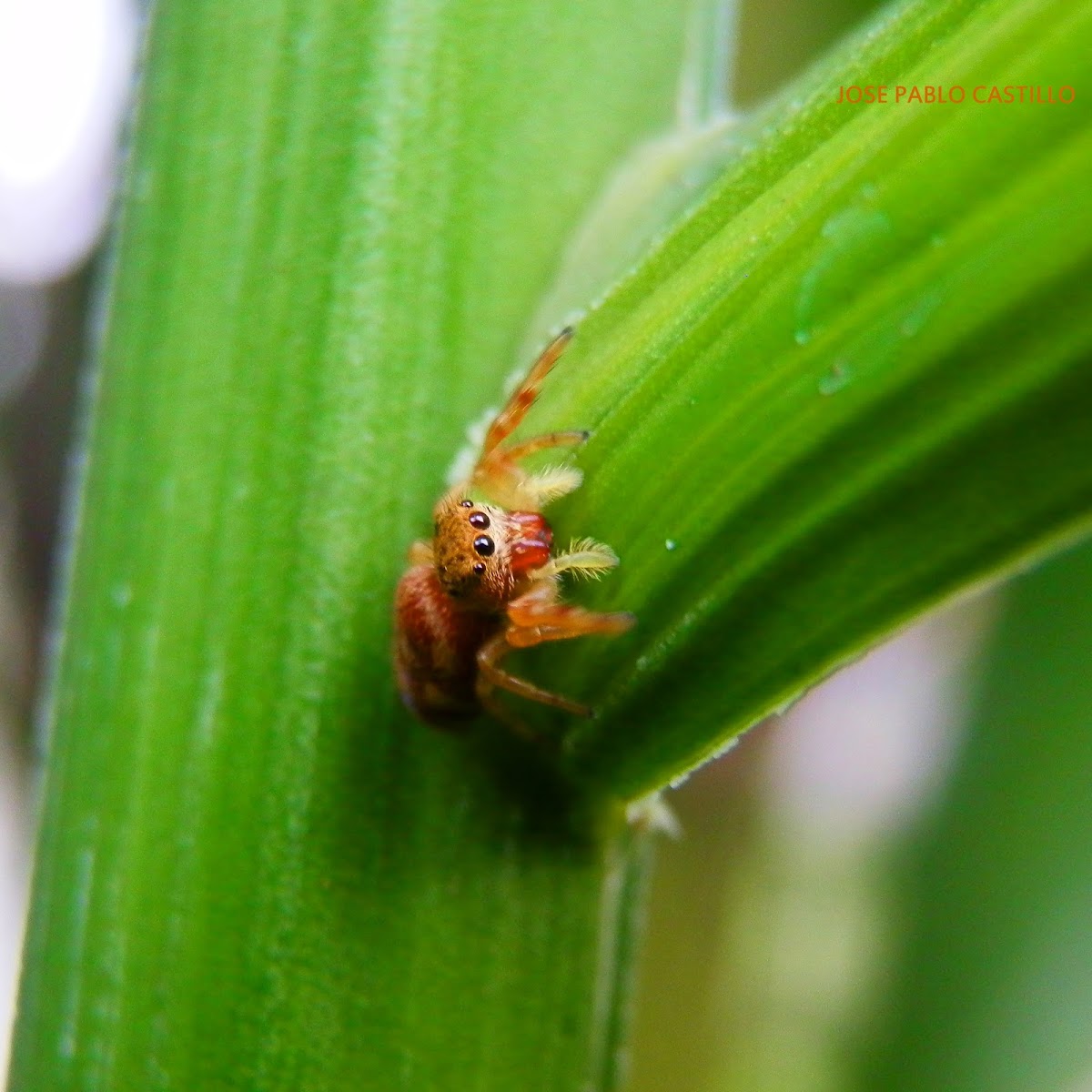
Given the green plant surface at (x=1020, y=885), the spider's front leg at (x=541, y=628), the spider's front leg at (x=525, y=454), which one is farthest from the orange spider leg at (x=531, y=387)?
the green plant surface at (x=1020, y=885)

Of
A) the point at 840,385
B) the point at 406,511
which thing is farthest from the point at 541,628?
the point at 840,385

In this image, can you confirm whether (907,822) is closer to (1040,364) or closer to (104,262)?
(1040,364)

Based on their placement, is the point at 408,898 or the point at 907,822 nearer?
the point at 408,898

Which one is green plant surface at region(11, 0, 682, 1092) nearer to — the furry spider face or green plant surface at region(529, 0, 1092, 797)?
the furry spider face

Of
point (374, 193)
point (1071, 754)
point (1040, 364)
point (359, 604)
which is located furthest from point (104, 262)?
point (1071, 754)

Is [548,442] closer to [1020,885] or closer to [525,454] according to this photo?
[525,454]

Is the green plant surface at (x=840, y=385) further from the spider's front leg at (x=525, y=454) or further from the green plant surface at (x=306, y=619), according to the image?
the green plant surface at (x=306, y=619)
